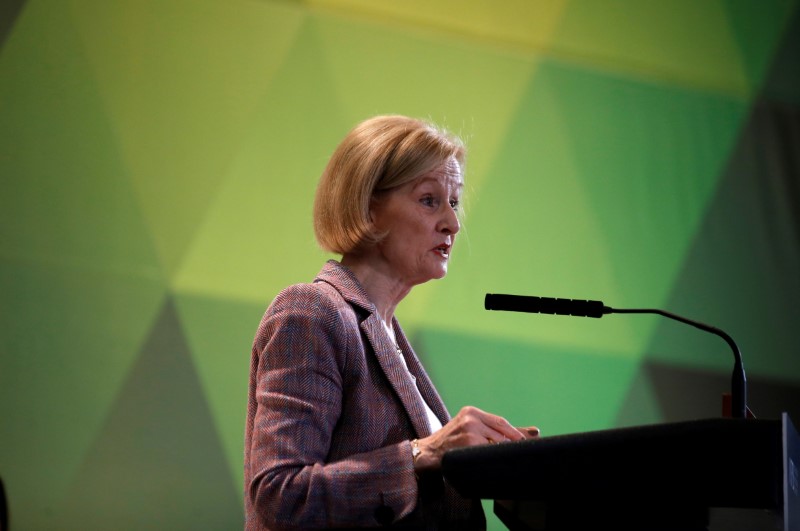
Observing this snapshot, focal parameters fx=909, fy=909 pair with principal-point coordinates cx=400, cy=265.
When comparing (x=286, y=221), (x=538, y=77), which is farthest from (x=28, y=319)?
(x=538, y=77)

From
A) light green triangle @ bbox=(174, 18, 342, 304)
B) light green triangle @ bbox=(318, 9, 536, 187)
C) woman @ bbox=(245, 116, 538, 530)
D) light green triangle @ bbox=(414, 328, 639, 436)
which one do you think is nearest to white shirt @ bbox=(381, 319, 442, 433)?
woman @ bbox=(245, 116, 538, 530)

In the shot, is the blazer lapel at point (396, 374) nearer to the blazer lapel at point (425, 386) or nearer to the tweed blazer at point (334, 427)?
the tweed blazer at point (334, 427)

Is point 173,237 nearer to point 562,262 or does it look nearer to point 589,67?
point 562,262

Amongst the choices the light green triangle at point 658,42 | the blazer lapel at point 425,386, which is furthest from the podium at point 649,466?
the light green triangle at point 658,42

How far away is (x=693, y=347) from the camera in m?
3.87

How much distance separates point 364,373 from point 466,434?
28cm

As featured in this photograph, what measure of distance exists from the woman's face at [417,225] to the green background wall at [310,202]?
1.52 meters

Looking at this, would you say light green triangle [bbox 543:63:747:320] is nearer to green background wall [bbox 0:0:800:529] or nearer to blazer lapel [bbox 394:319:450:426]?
green background wall [bbox 0:0:800:529]

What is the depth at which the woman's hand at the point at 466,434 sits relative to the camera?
1391 millimetres

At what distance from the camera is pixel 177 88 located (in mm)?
3268

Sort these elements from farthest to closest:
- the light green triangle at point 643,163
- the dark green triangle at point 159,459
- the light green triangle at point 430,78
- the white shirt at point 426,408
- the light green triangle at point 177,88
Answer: the light green triangle at point 643,163 < the light green triangle at point 430,78 < the light green triangle at point 177,88 < the dark green triangle at point 159,459 < the white shirt at point 426,408

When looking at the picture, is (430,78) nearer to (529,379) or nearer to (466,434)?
(529,379)

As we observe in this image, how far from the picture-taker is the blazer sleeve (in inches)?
56.0

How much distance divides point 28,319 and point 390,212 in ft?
5.64
